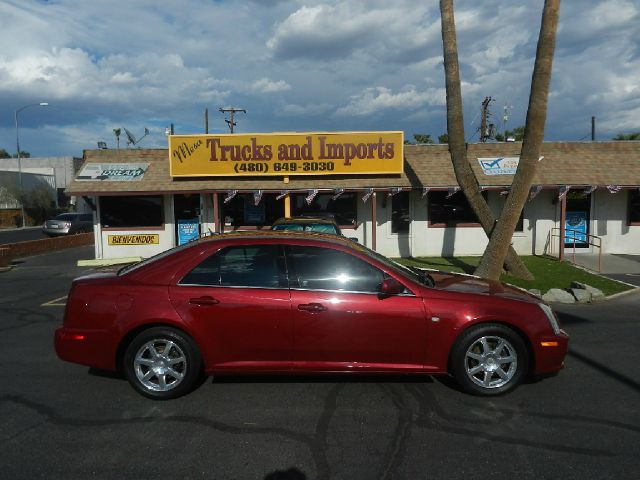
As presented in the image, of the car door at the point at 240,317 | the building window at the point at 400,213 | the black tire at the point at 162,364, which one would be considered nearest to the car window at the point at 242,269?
the car door at the point at 240,317

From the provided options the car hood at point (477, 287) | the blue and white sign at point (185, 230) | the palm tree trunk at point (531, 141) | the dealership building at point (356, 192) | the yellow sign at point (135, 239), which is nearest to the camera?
the car hood at point (477, 287)

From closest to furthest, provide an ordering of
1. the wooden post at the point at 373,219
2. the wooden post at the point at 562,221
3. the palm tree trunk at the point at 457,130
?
the palm tree trunk at the point at 457,130 < the wooden post at the point at 562,221 < the wooden post at the point at 373,219

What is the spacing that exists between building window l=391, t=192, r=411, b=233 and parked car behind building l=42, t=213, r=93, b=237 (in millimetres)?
19230

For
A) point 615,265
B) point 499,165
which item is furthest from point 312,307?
point 499,165

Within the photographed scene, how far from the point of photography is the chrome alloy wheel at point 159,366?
4.44 meters

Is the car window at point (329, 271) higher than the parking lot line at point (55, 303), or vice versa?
the car window at point (329, 271)

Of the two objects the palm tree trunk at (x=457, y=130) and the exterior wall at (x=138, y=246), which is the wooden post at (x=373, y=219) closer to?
the palm tree trunk at (x=457, y=130)

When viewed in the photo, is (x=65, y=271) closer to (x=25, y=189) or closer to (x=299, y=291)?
(x=299, y=291)

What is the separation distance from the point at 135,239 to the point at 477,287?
44.6 feet

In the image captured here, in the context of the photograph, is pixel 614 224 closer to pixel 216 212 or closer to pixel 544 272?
pixel 544 272

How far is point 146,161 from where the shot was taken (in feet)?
54.2

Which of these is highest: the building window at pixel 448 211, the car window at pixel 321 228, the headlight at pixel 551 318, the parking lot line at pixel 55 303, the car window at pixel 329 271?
the building window at pixel 448 211

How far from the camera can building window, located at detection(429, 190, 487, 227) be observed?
1569 cm

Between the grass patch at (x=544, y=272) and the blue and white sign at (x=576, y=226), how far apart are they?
1.69 meters
